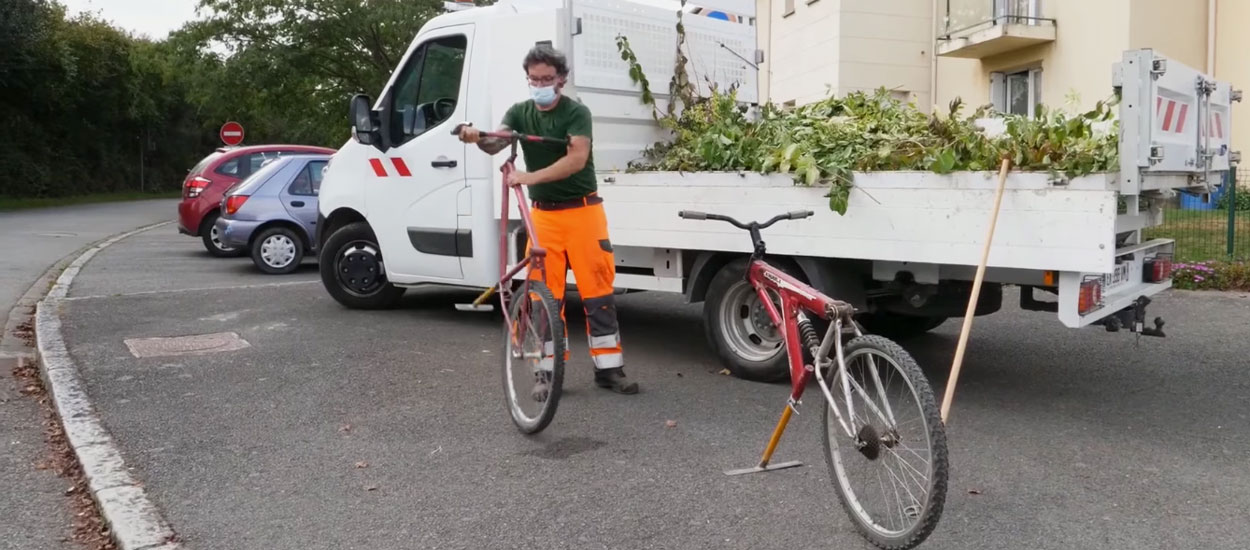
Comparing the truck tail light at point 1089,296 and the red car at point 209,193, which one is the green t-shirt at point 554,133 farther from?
the red car at point 209,193

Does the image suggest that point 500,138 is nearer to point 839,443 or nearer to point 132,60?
point 839,443

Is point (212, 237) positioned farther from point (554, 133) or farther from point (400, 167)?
point (554, 133)

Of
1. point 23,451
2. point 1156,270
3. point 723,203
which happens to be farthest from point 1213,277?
point 23,451

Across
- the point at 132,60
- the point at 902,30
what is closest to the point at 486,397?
the point at 902,30

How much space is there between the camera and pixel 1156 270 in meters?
6.08

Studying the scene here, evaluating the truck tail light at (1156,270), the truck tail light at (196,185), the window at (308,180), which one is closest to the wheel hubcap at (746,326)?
the truck tail light at (1156,270)

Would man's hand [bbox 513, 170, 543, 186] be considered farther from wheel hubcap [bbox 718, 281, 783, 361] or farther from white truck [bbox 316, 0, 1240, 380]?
wheel hubcap [bbox 718, 281, 783, 361]

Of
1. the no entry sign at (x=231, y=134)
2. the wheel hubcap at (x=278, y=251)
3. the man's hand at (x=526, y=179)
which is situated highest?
the no entry sign at (x=231, y=134)

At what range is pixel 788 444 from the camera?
524 centimetres

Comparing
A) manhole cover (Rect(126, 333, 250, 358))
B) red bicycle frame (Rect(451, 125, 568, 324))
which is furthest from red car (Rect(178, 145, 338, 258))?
red bicycle frame (Rect(451, 125, 568, 324))

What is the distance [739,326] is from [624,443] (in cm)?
164

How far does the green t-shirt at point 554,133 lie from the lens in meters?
5.75

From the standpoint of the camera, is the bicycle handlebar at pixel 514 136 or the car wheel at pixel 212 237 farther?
the car wheel at pixel 212 237

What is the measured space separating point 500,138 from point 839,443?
2299 millimetres
